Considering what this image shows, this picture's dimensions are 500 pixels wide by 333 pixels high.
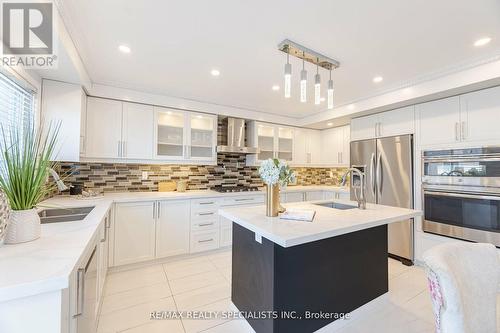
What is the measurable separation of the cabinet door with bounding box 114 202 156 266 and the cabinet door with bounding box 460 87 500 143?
155 inches

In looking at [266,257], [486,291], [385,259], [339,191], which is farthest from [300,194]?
[486,291]

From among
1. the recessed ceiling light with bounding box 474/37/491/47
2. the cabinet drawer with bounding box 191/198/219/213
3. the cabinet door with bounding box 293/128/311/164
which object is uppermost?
the recessed ceiling light with bounding box 474/37/491/47

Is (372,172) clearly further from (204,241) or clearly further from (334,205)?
(204,241)

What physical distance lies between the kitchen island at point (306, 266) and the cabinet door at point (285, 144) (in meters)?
2.39

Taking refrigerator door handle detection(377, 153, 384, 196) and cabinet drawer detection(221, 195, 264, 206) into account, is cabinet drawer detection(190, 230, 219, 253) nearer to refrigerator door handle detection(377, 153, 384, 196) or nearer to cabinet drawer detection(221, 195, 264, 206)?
cabinet drawer detection(221, 195, 264, 206)

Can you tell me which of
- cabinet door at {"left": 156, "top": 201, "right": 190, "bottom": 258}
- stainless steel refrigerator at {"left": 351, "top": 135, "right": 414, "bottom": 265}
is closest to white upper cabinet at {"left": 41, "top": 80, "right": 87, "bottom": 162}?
cabinet door at {"left": 156, "top": 201, "right": 190, "bottom": 258}

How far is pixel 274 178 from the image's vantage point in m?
1.67

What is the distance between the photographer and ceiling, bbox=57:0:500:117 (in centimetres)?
152

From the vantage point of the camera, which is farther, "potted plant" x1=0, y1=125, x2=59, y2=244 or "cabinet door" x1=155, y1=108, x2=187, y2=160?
"cabinet door" x1=155, y1=108, x2=187, y2=160

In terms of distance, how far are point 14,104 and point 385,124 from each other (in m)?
4.38

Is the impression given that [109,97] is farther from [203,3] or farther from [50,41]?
[203,3]

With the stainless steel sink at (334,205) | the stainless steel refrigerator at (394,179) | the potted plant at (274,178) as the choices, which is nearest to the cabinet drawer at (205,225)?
the stainless steel sink at (334,205)

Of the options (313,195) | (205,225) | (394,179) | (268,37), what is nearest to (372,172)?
(394,179)

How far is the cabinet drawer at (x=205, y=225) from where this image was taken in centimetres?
318
